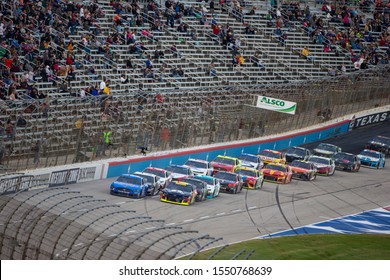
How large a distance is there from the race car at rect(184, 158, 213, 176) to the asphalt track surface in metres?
2.49

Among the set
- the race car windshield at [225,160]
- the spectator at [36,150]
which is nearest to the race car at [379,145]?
the race car windshield at [225,160]

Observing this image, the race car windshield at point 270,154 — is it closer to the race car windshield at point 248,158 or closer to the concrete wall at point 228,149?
the concrete wall at point 228,149

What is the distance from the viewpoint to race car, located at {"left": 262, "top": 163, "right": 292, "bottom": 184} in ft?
175

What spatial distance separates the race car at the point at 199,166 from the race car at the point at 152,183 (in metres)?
4.69

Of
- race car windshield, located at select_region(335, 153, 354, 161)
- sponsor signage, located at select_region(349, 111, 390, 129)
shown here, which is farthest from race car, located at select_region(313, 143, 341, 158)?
sponsor signage, located at select_region(349, 111, 390, 129)

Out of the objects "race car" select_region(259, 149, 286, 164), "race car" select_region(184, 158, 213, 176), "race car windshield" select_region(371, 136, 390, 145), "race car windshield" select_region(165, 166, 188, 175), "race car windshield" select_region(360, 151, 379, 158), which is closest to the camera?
"race car windshield" select_region(165, 166, 188, 175)

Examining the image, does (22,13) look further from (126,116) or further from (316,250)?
(316,250)

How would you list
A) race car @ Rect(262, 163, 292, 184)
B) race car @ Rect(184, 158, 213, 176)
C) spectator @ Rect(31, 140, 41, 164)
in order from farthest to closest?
1. race car @ Rect(262, 163, 292, 184)
2. race car @ Rect(184, 158, 213, 176)
3. spectator @ Rect(31, 140, 41, 164)

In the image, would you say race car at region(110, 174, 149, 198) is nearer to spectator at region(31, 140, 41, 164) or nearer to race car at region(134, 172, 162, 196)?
race car at region(134, 172, 162, 196)

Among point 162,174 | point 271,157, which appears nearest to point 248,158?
point 271,157

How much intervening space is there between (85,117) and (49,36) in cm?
1117

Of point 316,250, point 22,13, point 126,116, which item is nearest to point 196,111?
point 126,116

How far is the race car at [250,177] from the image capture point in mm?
50594

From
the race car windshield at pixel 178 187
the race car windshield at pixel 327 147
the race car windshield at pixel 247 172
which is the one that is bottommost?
the race car windshield at pixel 327 147
